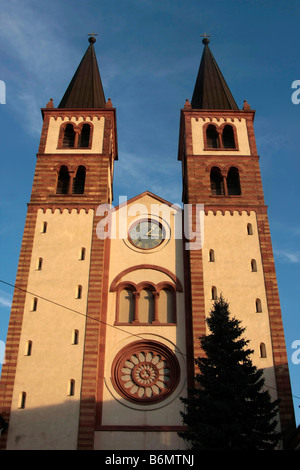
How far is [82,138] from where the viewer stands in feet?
108

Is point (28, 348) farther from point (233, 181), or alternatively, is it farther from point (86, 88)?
point (86, 88)

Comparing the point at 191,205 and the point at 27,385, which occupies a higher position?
the point at 191,205

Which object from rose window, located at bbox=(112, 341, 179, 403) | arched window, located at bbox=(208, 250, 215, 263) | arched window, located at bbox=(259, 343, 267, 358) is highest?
arched window, located at bbox=(208, 250, 215, 263)

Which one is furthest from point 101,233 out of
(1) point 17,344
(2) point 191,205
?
(1) point 17,344

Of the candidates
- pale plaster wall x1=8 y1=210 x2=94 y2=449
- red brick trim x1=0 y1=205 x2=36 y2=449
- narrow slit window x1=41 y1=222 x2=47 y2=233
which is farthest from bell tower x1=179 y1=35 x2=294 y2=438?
red brick trim x1=0 y1=205 x2=36 y2=449

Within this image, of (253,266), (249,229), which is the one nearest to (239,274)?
(253,266)

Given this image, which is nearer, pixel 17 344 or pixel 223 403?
pixel 223 403

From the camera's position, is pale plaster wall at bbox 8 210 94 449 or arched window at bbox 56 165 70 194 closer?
pale plaster wall at bbox 8 210 94 449

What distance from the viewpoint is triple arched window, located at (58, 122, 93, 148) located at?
106ft

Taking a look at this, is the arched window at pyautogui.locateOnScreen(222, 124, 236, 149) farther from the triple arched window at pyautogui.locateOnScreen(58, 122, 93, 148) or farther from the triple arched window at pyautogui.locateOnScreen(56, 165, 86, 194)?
the triple arched window at pyautogui.locateOnScreen(56, 165, 86, 194)

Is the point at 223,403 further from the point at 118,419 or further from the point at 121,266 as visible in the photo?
the point at 121,266

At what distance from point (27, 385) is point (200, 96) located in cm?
2205

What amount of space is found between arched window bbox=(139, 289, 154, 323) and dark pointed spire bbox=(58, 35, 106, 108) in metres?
14.0

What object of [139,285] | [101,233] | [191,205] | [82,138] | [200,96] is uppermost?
[200,96]
